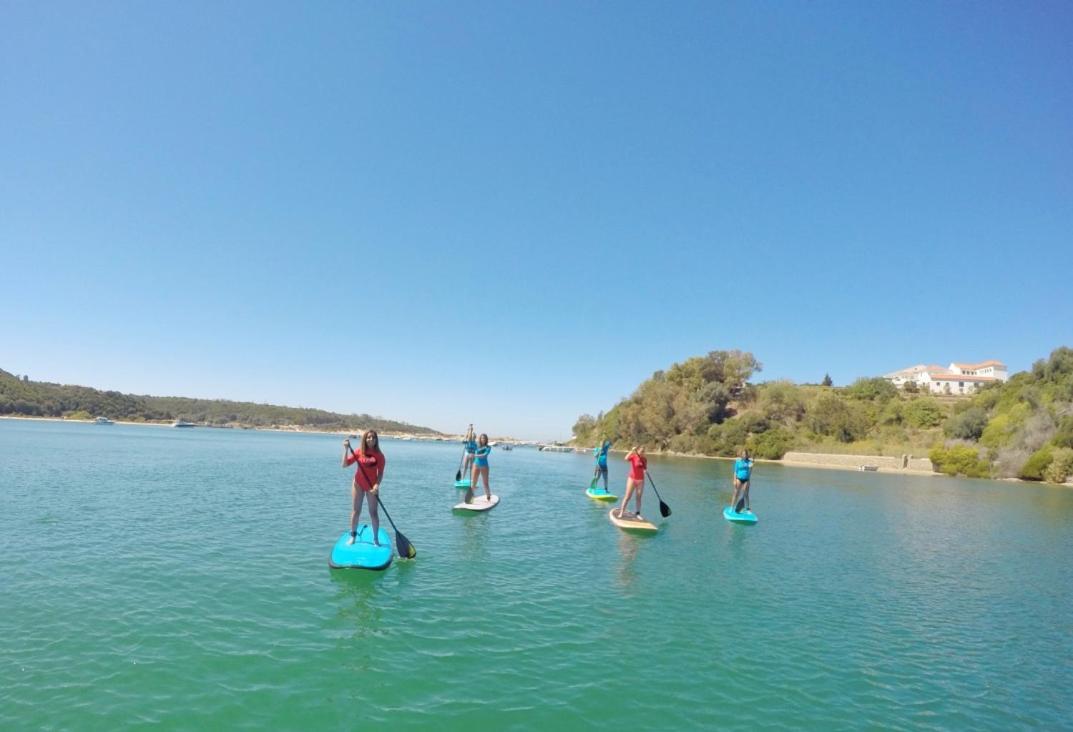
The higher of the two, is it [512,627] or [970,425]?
[970,425]

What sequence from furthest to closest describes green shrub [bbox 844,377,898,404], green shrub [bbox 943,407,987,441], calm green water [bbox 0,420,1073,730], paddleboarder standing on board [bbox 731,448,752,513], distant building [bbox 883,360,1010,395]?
distant building [bbox 883,360,1010,395]
green shrub [bbox 844,377,898,404]
green shrub [bbox 943,407,987,441]
paddleboarder standing on board [bbox 731,448,752,513]
calm green water [bbox 0,420,1073,730]

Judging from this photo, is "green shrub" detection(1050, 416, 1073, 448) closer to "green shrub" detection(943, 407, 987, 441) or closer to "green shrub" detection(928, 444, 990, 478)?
"green shrub" detection(928, 444, 990, 478)

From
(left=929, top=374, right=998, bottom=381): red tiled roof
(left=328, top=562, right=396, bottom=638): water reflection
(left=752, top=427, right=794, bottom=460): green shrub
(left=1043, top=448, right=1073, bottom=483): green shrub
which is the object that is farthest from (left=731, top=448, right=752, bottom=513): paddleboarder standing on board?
(left=929, top=374, right=998, bottom=381): red tiled roof

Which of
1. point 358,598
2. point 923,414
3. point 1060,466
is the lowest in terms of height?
A: point 358,598

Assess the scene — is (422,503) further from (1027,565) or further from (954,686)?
(1027,565)

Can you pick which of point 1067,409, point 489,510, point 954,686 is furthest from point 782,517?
point 1067,409

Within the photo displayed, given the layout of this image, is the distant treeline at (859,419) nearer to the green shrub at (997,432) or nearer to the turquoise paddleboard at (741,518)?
the green shrub at (997,432)

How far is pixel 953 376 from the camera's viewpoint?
452 feet

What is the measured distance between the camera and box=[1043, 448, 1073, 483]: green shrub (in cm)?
5078

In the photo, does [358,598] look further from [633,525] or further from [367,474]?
[633,525]

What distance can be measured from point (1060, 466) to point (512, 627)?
64.5 meters

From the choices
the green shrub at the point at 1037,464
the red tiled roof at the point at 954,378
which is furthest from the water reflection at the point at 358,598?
the red tiled roof at the point at 954,378

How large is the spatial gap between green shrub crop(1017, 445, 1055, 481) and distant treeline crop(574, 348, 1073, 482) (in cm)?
10

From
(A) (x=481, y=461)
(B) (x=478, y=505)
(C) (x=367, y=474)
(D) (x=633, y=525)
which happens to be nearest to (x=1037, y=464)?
(D) (x=633, y=525)
